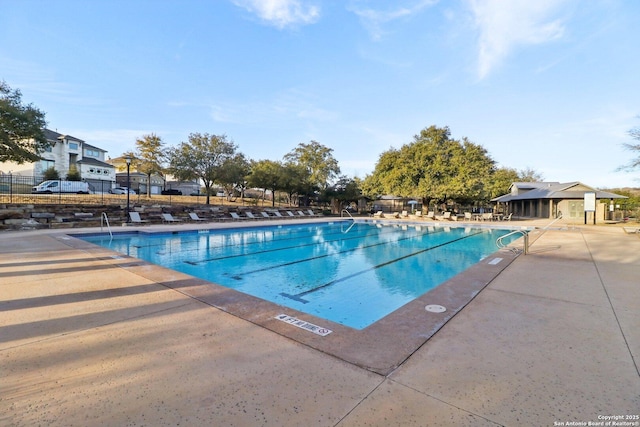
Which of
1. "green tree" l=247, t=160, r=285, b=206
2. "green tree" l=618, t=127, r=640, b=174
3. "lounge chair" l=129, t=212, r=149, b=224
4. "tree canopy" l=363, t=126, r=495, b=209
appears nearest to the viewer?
"lounge chair" l=129, t=212, r=149, b=224

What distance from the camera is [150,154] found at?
82.7ft

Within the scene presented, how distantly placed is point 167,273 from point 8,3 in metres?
12.2

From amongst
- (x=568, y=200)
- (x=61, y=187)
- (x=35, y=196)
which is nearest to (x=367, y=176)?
(x=568, y=200)

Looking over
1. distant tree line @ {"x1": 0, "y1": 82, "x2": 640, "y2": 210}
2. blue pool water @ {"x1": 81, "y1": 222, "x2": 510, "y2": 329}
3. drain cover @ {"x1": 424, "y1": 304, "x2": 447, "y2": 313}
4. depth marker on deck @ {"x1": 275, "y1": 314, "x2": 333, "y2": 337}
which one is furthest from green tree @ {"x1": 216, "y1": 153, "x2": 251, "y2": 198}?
drain cover @ {"x1": 424, "y1": 304, "x2": 447, "y2": 313}

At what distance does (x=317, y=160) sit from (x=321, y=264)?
1140 inches

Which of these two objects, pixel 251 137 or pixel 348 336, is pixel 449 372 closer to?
pixel 348 336

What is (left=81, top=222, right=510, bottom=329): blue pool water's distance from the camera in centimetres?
525

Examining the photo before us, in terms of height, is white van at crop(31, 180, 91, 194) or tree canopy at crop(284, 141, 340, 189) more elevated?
tree canopy at crop(284, 141, 340, 189)

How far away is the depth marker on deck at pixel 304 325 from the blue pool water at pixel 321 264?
139 centimetres

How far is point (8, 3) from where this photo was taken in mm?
9758

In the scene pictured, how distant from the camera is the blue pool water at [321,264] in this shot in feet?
17.2

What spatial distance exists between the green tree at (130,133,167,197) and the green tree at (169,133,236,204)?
3.67 meters

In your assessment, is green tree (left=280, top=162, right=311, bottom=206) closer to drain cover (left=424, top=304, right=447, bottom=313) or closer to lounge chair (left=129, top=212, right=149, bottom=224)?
lounge chair (left=129, top=212, right=149, bottom=224)

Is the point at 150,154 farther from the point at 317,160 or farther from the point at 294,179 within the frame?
the point at 317,160
